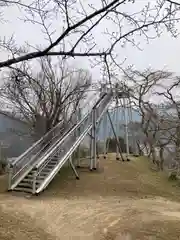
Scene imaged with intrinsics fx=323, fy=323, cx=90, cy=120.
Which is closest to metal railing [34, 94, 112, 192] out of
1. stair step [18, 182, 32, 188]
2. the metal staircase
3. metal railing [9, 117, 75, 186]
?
the metal staircase

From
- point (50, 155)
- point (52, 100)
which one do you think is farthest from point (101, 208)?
point (52, 100)

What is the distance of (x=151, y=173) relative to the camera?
13.4m

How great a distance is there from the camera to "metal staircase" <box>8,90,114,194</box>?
1075cm

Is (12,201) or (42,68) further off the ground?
(42,68)

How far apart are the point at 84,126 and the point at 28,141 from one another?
907cm

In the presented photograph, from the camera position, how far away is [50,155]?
36.9 ft

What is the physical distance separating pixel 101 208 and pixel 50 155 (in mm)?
3444

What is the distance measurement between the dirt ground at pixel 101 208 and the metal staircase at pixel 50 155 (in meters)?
0.50

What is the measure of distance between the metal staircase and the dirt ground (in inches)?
19.5

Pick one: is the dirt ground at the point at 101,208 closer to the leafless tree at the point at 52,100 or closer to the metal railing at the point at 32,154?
the metal railing at the point at 32,154

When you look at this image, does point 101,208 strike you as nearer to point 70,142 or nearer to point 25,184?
point 25,184

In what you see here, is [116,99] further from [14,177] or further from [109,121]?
[14,177]

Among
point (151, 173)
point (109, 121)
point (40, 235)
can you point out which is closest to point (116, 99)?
point (109, 121)

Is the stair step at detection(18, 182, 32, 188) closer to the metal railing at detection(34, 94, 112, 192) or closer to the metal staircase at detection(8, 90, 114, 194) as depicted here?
the metal staircase at detection(8, 90, 114, 194)
